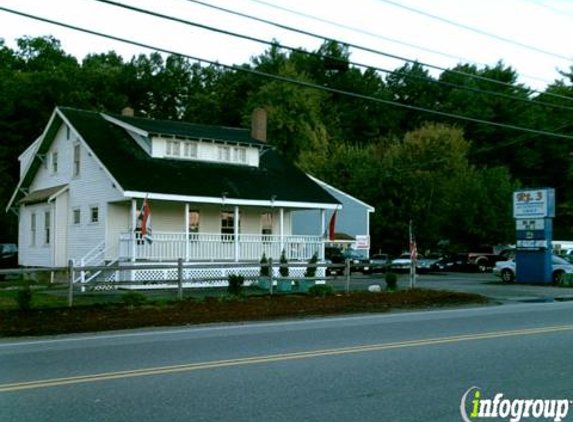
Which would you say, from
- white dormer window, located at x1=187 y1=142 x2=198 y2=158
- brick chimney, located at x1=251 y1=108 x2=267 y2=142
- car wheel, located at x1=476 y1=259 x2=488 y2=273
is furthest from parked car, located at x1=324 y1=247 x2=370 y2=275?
white dormer window, located at x1=187 y1=142 x2=198 y2=158

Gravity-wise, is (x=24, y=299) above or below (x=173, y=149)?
below

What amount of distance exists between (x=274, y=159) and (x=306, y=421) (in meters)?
29.1

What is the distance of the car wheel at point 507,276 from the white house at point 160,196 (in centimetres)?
1047

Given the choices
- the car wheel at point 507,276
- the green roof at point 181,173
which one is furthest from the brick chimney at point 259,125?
the car wheel at point 507,276

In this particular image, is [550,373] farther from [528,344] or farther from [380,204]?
[380,204]

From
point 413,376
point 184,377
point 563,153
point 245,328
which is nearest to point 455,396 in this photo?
point 413,376

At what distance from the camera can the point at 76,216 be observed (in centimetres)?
3147

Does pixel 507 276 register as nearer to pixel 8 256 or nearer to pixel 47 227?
pixel 47 227

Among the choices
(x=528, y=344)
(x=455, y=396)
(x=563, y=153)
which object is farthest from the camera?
(x=563, y=153)

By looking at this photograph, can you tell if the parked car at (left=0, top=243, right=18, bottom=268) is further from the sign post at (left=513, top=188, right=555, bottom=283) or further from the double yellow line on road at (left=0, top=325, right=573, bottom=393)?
the double yellow line on road at (left=0, top=325, right=573, bottom=393)

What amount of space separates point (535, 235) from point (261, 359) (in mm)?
26405

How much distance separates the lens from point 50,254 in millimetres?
31812

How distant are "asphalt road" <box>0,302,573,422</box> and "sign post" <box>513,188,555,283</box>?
2023cm

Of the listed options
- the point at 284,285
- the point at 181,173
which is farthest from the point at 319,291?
the point at 181,173
